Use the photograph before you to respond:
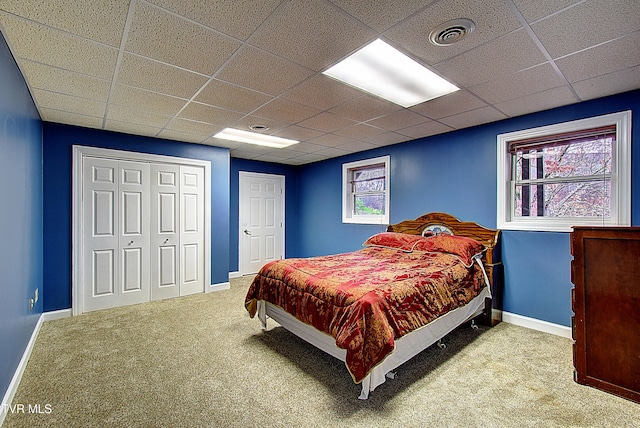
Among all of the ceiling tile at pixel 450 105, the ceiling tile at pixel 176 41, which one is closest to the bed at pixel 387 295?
the ceiling tile at pixel 450 105

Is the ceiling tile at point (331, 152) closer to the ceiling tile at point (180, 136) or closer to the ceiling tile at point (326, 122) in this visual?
the ceiling tile at point (326, 122)

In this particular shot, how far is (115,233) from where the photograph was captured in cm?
395

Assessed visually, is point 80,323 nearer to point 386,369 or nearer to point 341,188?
point 386,369

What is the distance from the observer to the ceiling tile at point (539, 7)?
150 cm

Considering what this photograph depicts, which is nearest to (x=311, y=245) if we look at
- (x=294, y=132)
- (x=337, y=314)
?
(x=294, y=132)

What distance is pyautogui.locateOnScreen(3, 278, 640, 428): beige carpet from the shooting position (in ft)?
5.87

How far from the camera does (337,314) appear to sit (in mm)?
2148

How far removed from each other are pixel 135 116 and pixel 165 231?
174cm

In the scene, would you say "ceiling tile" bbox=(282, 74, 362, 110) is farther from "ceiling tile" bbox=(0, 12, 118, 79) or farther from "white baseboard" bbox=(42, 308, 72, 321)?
"white baseboard" bbox=(42, 308, 72, 321)

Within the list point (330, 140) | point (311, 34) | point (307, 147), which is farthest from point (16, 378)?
point (307, 147)

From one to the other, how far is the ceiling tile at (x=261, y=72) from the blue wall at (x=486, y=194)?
8.11 ft

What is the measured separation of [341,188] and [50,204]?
4.19m

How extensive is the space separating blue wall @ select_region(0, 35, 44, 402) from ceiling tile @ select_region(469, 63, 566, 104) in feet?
11.5

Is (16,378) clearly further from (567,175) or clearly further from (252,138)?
(567,175)
